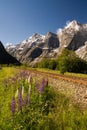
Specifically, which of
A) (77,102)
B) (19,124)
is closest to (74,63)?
(77,102)

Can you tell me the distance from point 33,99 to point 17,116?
2300mm

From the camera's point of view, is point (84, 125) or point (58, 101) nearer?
point (84, 125)

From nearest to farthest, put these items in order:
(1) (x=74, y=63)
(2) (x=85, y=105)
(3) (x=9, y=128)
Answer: (3) (x=9, y=128) < (2) (x=85, y=105) < (1) (x=74, y=63)

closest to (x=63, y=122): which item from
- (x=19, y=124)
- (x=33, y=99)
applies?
(x=19, y=124)

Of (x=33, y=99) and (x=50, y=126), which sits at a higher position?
(x=33, y=99)

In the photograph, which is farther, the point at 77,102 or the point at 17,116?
the point at 77,102

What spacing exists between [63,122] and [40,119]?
80 centimetres

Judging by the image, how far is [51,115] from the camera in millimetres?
8523

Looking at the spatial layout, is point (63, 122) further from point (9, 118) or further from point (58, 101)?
point (58, 101)

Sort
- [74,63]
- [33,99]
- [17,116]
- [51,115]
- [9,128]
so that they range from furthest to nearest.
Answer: [74,63] < [33,99] < [51,115] < [17,116] < [9,128]

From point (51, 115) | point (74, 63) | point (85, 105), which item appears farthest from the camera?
point (74, 63)

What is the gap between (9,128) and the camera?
6.96 m

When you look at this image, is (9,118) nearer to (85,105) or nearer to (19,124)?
(19,124)

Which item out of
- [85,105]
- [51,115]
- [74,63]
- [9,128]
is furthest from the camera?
[74,63]
